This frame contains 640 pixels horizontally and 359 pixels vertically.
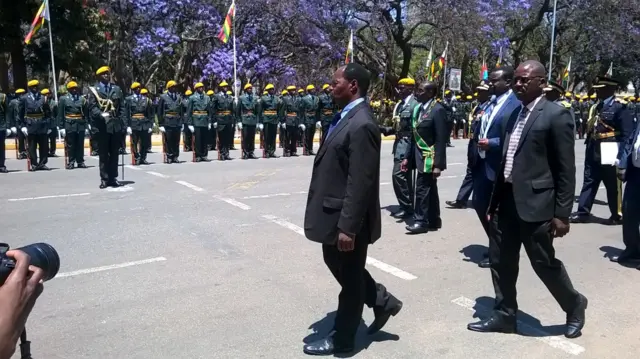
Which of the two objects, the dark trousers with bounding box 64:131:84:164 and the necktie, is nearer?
the necktie

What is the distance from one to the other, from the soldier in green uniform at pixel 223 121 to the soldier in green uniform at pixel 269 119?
881 millimetres

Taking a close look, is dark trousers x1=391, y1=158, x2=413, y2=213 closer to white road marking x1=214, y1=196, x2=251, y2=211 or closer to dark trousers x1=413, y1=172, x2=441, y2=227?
dark trousers x1=413, y1=172, x2=441, y2=227

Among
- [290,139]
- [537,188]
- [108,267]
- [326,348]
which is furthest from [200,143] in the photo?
[537,188]

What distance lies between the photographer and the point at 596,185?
27.4ft

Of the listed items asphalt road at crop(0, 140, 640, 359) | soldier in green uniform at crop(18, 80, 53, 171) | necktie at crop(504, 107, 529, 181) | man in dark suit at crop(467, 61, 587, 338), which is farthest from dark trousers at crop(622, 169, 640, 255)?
soldier in green uniform at crop(18, 80, 53, 171)

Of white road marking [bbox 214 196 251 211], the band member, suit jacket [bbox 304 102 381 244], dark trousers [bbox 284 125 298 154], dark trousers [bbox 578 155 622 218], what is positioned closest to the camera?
suit jacket [bbox 304 102 381 244]

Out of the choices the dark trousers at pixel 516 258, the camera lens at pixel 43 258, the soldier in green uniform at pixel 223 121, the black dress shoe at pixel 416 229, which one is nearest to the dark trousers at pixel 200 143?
the soldier in green uniform at pixel 223 121

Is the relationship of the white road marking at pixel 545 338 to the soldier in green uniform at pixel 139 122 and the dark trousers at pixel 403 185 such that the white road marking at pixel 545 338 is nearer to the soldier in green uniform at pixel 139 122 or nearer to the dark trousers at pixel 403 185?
the dark trousers at pixel 403 185

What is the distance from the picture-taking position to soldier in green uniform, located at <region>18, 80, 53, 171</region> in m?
12.8

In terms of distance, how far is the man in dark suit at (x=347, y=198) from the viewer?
11.9 feet

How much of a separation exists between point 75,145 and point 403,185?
8.10 meters

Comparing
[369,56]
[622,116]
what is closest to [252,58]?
[369,56]

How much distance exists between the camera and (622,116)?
302 inches

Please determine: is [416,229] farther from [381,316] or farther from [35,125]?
[35,125]
